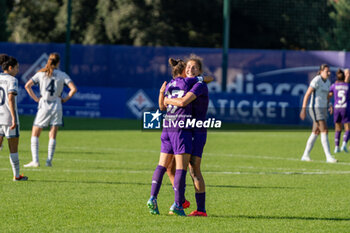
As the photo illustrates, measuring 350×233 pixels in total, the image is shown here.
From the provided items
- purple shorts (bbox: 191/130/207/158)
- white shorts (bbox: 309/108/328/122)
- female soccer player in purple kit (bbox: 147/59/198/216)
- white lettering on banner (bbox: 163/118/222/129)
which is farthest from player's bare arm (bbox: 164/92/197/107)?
white shorts (bbox: 309/108/328/122)

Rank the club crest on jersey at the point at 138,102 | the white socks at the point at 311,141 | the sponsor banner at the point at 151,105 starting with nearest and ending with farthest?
1. the white socks at the point at 311,141
2. the sponsor banner at the point at 151,105
3. the club crest on jersey at the point at 138,102

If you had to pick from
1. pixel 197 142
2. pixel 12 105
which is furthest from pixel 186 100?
pixel 12 105

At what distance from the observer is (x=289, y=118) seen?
96.8ft

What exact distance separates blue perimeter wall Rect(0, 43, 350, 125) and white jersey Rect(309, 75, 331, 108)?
12277mm

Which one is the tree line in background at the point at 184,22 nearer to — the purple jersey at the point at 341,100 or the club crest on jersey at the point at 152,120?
the purple jersey at the point at 341,100

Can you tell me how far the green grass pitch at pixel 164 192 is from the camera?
846cm

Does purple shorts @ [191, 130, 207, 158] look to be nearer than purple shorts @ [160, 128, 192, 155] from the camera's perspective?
No

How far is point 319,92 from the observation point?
54.1 feet

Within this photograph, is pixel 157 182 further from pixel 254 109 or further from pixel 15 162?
pixel 254 109

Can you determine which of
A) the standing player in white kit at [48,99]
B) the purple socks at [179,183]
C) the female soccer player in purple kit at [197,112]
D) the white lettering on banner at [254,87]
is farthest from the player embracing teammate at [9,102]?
the white lettering on banner at [254,87]

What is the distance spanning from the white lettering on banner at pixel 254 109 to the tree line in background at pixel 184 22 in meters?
15.4

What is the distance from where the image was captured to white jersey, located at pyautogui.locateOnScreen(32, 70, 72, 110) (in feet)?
46.4

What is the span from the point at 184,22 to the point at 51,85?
35.3m

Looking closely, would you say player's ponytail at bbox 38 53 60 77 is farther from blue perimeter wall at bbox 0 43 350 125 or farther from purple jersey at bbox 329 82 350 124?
blue perimeter wall at bbox 0 43 350 125
